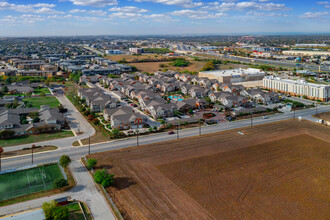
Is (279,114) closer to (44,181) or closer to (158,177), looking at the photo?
(158,177)

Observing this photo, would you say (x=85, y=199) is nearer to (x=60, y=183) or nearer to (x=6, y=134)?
(x=60, y=183)

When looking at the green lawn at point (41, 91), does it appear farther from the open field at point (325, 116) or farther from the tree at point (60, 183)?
the open field at point (325, 116)

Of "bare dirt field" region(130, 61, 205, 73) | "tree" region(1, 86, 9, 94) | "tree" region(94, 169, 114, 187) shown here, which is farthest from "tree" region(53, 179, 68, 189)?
"bare dirt field" region(130, 61, 205, 73)

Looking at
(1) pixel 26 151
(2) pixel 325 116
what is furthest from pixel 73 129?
(2) pixel 325 116

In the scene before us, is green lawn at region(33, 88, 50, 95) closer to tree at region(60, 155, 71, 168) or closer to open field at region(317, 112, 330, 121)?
tree at region(60, 155, 71, 168)

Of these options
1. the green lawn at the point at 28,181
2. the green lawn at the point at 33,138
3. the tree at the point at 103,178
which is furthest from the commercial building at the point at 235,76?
the green lawn at the point at 28,181

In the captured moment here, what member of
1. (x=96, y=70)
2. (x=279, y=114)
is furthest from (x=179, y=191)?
(x=96, y=70)
